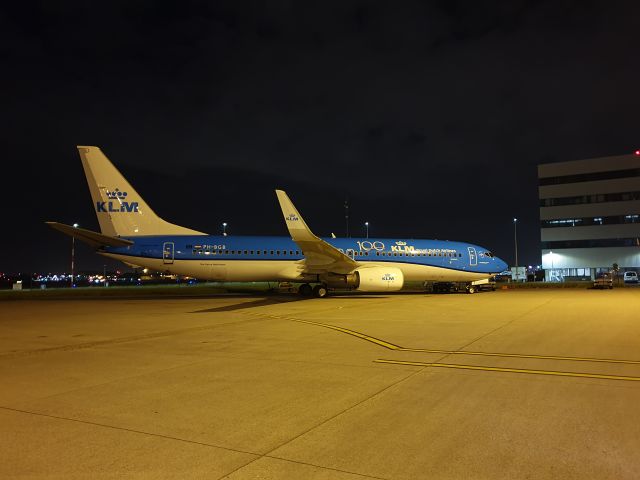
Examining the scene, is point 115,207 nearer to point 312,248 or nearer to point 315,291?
point 312,248

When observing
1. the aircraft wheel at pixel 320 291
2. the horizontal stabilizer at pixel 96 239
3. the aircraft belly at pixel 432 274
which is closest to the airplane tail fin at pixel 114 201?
the horizontal stabilizer at pixel 96 239

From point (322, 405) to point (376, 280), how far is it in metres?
18.3

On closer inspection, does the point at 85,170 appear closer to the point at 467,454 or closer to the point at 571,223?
the point at 467,454

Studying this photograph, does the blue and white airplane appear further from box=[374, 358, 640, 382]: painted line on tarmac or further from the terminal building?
the terminal building

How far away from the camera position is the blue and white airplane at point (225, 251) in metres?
24.0

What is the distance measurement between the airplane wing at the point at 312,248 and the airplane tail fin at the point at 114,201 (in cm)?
845

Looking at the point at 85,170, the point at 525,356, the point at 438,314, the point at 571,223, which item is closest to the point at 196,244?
the point at 85,170

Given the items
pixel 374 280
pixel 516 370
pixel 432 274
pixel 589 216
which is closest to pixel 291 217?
pixel 374 280

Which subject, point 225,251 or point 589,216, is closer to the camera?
point 225,251

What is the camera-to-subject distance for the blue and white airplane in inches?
945

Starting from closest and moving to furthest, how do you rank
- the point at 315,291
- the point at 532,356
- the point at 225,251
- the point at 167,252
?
the point at 532,356 < the point at 167,252 < the point at 225,251 < the point at 315,291

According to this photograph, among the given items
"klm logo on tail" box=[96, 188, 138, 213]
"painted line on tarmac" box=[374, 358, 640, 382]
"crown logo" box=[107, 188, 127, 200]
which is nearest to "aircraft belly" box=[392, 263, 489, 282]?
"klm logo on tail" box=[96, 188, 138, 213]

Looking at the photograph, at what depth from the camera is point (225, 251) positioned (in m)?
26.3

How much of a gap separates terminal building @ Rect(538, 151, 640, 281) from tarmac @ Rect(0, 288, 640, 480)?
54.4m
